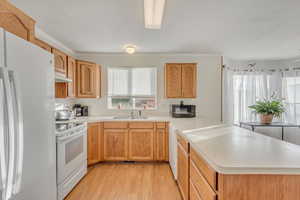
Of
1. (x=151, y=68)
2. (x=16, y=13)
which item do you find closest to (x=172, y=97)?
(x=151, y=68)

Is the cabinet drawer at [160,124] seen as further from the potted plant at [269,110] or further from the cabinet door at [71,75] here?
the potted plant at [269,110]

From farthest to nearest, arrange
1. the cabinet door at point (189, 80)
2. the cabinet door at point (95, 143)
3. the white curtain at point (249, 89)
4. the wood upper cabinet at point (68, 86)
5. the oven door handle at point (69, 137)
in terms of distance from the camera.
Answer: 1. the white curtain at point (249, 89)
2. the cabinet door at point (189, 80)
3. the cabinet door at point (95, 143)
4. the wood upper cabinet at point (68, 86)
5. the oven door handle at point (69, 137)

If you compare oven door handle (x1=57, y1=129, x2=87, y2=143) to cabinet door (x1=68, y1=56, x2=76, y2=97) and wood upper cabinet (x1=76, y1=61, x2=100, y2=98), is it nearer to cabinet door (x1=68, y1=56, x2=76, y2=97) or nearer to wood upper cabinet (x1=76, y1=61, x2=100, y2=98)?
cabinet door (x1=68, y1=56, x2=76, y2=97)

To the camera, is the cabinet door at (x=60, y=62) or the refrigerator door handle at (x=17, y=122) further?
the cabinet door at (x=60, y=62)

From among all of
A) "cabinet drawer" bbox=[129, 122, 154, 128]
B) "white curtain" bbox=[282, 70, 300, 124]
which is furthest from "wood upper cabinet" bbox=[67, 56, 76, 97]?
"white curtain" bbox=[282, 70, 300, 124]

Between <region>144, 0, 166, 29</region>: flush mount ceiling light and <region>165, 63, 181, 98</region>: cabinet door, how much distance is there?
1.56m

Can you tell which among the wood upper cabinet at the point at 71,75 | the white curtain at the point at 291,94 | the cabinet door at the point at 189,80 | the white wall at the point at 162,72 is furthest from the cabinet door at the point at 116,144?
the white curtain at the point at 291,94

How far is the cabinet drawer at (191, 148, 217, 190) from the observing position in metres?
1.17

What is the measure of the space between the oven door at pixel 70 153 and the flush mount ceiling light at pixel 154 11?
6.04 feet

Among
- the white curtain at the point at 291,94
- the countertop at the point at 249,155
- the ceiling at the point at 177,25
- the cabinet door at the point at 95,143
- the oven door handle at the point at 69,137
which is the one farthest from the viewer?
the white curtain at the point at 291,94

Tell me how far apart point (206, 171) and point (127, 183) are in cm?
176

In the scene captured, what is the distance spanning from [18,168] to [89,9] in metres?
1.77

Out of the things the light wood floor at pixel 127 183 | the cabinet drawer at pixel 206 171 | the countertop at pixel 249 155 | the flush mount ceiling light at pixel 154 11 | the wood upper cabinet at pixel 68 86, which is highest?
the flush mount ceiling light at pixel 154 11

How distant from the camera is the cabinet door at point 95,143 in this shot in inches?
129
